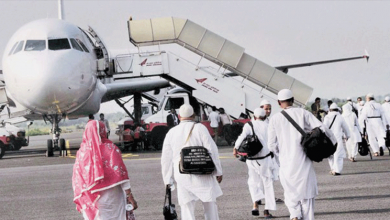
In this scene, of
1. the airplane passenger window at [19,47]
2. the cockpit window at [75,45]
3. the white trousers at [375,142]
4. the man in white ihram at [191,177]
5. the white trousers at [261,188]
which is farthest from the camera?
the cockpit window at [75,45]

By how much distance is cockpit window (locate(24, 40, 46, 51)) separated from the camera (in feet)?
75.3

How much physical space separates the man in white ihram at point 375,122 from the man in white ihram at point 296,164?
43.8 ft

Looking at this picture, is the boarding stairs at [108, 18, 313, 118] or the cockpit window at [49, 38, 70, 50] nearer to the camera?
the cockpit window at [49, 38, 70, 50]

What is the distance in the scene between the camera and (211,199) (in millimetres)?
8180

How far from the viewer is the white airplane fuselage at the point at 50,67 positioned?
22266 mm

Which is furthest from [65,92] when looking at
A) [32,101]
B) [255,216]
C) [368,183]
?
[255,216]

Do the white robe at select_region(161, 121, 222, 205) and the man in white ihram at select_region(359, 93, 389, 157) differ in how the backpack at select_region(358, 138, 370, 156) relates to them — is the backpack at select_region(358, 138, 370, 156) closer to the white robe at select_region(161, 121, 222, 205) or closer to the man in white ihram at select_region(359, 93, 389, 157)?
the man in white ihram at select_region(359, 93, 389, 157)

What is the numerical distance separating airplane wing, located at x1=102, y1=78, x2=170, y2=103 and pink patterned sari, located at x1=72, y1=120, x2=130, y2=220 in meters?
21.9

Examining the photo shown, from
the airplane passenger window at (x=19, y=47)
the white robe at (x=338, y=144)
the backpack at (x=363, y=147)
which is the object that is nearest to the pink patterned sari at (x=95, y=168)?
the white robe at (x=338, y=144)

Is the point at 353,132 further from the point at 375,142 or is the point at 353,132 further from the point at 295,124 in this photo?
the point at 295,124

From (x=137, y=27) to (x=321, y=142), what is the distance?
21434mm

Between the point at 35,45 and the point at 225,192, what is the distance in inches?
468

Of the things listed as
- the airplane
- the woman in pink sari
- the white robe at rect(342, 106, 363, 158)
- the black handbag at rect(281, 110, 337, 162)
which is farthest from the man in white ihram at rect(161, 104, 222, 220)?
the airplane

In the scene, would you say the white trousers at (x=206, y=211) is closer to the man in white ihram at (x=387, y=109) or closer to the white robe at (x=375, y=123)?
the white robe at (x=375, y=123)
